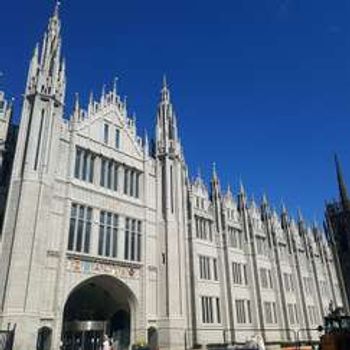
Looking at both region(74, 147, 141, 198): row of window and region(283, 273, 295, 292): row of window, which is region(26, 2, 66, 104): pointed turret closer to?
region(74, 147, 141, 198): row of window

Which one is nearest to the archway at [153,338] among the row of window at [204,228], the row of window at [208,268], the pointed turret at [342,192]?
the row of window at [208,268]

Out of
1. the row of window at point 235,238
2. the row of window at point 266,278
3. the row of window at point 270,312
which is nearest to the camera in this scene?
the row of window at point 270,312

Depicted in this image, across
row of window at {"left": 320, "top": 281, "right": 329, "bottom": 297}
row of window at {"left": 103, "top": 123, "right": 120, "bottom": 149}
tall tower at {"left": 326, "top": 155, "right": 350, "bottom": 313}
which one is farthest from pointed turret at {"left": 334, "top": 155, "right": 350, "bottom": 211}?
row of window at {"left": 103, "top": 123, "right": 120, "bottom": 149}

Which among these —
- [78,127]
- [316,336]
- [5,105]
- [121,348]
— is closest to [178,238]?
[121,348]

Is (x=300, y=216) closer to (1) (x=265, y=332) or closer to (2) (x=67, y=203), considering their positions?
(1) (x=265, y=332)

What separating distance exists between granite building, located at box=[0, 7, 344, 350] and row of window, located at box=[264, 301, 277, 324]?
169mm

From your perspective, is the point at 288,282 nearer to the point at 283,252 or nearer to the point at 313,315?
the point at 283,252

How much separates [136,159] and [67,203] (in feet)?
32.3

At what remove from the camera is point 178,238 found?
37062mm

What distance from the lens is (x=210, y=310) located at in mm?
39781

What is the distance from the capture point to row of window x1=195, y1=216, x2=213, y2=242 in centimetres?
4333

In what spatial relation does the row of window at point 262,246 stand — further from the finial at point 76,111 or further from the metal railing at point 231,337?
the finial at point 76,111

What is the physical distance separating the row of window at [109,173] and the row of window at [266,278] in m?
23.3

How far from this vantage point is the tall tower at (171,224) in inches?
1293
